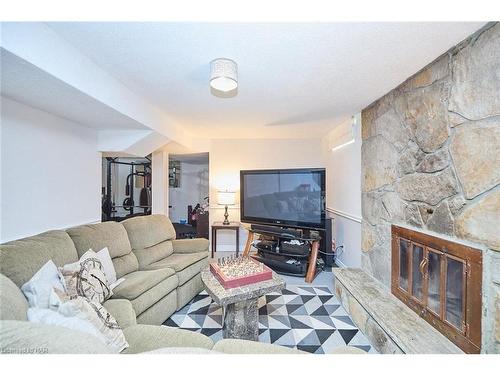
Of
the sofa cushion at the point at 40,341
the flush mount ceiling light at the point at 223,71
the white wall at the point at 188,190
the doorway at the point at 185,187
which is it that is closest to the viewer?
the sofa cushion at the point at 40,341

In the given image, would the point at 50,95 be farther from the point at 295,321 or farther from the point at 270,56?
the point at 295,321

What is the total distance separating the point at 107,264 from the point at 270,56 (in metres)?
2.11

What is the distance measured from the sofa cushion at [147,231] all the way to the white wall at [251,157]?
1.59 meters

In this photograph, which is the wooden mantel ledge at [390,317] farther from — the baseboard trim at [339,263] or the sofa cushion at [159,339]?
the sofa cushion at [159,339]

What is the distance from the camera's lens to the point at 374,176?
259 centimetres

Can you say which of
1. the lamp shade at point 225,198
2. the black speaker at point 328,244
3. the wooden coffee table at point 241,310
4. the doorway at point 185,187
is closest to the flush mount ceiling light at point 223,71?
the wooden coffee table at point 241,310

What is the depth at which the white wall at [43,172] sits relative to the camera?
1.95 m

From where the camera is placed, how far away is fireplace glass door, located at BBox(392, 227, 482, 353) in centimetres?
141

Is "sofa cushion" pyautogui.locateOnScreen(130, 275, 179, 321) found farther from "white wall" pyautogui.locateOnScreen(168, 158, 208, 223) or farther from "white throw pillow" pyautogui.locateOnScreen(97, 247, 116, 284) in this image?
"white wall" pyautogui.locateOnScreen(168, 158, 208, 223)

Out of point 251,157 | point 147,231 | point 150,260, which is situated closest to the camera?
point 150,260

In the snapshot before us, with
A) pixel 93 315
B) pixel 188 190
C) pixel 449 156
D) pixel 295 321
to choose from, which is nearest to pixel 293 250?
pixel 295 321

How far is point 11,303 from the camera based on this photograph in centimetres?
110

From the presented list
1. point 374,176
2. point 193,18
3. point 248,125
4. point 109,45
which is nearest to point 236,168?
point 248,125
